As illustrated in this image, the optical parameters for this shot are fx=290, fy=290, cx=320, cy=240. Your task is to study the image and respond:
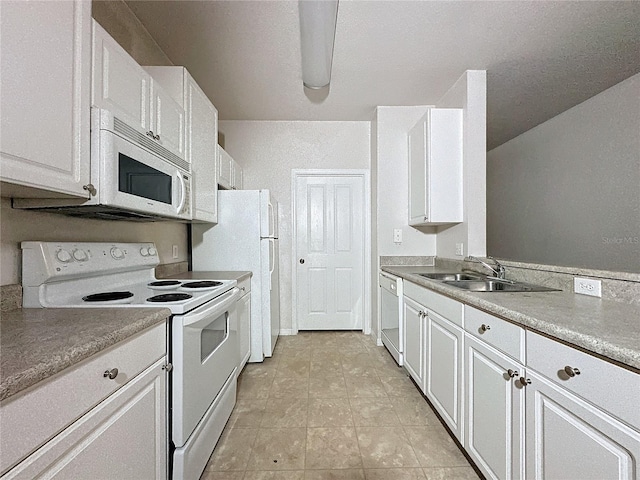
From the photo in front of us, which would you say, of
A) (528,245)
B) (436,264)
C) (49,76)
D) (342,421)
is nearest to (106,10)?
(49,76)

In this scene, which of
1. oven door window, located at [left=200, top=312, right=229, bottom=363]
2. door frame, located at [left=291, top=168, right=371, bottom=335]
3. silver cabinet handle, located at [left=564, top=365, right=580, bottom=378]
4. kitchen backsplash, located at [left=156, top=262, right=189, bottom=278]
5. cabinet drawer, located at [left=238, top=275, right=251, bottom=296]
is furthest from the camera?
door frame, located at [left=291, top=168, right=371, bottom=335]

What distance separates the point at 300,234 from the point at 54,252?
2514 mm

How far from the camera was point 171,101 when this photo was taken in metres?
1.72

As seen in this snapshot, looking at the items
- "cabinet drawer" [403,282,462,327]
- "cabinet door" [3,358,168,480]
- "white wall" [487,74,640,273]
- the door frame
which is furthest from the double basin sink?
"cabinet door" [3,358,168,480]

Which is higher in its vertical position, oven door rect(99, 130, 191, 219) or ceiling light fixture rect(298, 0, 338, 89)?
ceiling light fixture rect(298, 0, 338, 89)

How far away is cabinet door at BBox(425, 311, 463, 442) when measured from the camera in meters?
1.48

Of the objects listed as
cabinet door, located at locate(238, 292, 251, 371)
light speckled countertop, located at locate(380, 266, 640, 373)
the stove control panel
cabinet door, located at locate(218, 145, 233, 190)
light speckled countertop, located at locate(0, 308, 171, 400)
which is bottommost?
cabinet door, located at locate(238, 292, 251, 371)

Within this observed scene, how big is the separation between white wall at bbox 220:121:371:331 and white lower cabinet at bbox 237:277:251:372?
969 mm

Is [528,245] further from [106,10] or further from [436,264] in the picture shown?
[106,10]

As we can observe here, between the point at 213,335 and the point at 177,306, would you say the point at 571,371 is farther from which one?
the point at 213,335

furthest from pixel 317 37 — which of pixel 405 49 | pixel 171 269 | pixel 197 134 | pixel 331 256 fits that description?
pixel 331 256

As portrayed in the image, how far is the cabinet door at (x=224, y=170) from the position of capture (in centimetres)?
264

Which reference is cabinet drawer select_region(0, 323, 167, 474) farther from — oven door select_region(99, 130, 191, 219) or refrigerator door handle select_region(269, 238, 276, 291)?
refrigerator door handle select_region(269, 238, 276, 291)

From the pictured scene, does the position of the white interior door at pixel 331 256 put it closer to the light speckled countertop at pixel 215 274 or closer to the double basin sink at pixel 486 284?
the light speckled countertop at pixel 215 274
